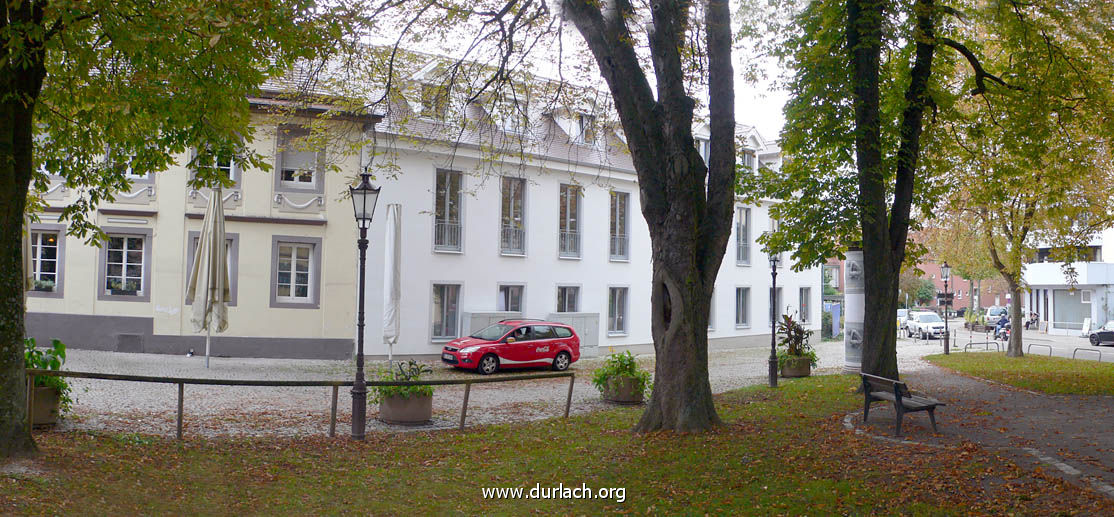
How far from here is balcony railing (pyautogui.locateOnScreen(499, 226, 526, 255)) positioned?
2512 centimetres

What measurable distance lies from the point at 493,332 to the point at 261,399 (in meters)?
7.75

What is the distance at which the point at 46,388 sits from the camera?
917 cm

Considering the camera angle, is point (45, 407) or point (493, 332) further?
point (493, 332)

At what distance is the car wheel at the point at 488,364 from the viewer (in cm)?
1983

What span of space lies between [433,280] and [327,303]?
321cm

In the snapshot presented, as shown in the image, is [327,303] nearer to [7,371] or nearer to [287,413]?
[287,413]

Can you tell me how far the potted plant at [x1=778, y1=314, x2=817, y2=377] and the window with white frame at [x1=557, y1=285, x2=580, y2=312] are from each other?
8.99 m

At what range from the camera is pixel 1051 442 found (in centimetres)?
912

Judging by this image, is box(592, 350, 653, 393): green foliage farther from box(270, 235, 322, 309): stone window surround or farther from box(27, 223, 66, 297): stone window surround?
box(27, 223, 66, 297): stone window surround

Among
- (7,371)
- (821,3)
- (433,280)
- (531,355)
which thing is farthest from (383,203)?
(7,371)

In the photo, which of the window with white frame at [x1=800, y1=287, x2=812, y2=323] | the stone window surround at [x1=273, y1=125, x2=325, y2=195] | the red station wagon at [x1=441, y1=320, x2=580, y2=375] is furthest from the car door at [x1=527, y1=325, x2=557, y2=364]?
the window with white frame at [x1=800, y1=287, x2=812, y2=323]

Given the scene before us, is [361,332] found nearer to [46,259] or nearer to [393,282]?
[393,282]

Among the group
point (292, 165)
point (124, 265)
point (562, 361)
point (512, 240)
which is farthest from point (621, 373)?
point (124, 265)

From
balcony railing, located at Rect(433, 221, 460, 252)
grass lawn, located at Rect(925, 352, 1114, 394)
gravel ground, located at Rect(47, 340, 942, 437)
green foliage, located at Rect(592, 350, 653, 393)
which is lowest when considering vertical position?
gravel ground, located at Rect(47, 340, 942, 437)
